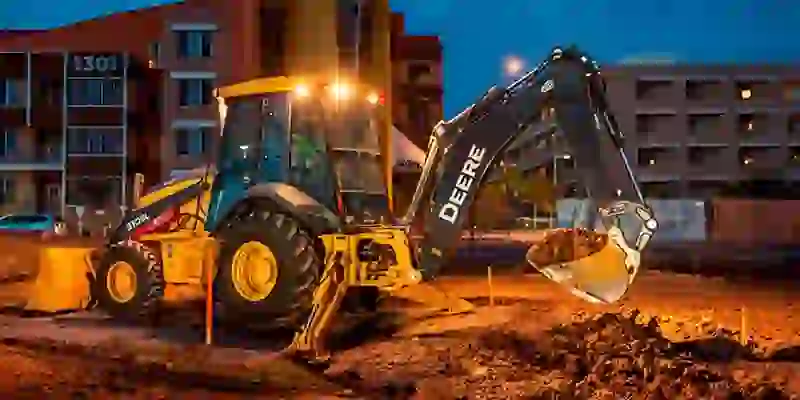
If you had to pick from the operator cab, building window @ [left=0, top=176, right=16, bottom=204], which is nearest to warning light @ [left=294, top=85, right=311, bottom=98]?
the operator cab

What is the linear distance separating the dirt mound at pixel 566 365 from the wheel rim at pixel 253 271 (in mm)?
1508

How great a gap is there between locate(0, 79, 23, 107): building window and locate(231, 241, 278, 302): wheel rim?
45271 mm

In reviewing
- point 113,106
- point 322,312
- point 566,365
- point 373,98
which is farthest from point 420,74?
point 566,365

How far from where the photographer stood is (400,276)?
12.5 m

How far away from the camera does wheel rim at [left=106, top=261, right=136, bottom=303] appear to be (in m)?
14.7

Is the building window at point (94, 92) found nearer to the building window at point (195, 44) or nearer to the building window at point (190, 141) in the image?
the building window at point (195, 44)

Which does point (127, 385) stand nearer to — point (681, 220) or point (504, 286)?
point (504, 286)

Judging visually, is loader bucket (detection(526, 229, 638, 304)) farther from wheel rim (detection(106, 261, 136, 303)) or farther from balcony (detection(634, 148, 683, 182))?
balcony (detection(634, 148, 683, 182))

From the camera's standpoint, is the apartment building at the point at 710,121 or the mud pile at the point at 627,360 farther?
the apartment building at the point at 710,121

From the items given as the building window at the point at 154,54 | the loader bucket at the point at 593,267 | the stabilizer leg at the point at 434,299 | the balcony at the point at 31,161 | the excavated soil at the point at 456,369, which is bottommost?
the excavated soil at the point at 456,369

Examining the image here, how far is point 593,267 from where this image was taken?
444 inches

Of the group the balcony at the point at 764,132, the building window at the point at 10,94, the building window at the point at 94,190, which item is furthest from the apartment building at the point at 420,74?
the building window at the point at 10,94

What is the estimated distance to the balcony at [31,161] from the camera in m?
54.6

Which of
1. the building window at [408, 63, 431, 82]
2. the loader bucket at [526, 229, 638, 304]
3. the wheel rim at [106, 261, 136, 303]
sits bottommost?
the wheel rim at [106, 261, 136, 303]
